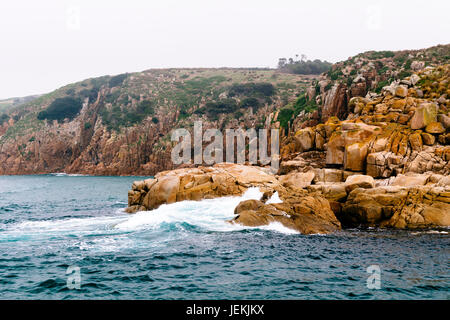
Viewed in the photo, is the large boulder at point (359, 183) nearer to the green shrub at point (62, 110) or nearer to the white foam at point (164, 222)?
the white foam at point (164, 222)

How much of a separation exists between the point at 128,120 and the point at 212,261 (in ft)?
441

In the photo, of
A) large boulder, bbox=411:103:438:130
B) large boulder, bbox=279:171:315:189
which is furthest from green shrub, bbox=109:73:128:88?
large boulder, bbox=411:103:438:130

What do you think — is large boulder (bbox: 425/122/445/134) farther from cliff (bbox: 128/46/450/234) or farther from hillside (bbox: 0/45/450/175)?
hillside (bbox: 0/45/450/175)

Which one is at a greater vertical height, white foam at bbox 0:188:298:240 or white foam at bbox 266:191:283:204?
white foam at bbox 266:191:283:204

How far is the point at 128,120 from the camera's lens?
146m

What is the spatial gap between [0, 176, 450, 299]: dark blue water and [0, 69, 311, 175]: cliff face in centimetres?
10139

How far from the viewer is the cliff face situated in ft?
443

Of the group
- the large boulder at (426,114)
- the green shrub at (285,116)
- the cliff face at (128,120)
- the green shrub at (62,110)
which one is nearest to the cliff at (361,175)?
the large boulder at (426,114)

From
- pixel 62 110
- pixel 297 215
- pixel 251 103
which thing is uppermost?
pixel 251 103

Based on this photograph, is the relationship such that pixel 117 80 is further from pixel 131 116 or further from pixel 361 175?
pixel 361 175

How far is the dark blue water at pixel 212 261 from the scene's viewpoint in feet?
51.8

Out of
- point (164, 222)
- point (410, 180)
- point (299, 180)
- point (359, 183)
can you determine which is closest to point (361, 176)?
point (359, 183)
